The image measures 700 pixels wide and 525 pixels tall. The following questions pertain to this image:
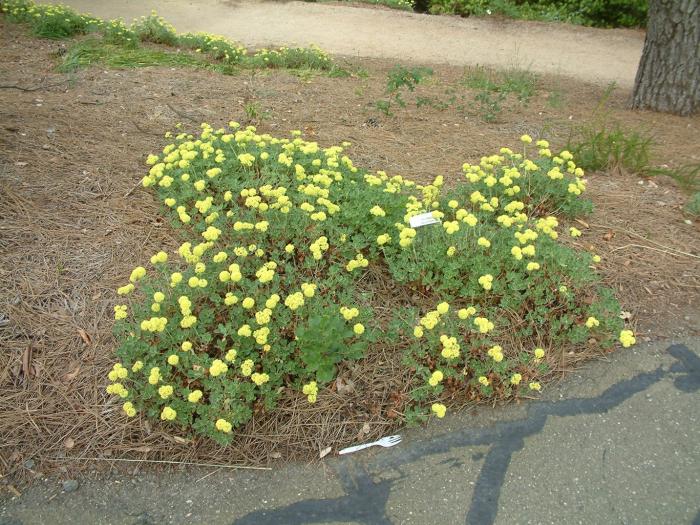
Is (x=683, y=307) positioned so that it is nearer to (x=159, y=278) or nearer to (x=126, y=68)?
(x=159, y=278)

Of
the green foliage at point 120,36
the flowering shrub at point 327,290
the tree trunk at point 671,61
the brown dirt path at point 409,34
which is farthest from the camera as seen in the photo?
the brown dirt path at point 409,34

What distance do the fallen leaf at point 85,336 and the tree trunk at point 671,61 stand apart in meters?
5.93

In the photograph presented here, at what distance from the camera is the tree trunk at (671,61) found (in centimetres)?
573

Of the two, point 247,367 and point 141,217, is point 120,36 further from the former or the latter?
point 247,367

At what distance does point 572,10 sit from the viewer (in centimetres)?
1238

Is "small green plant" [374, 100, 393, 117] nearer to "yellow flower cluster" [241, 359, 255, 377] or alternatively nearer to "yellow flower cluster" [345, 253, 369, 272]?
"yellow flower cluster" [345, 253, 369, 272]

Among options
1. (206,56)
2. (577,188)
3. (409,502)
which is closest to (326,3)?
(206,56)

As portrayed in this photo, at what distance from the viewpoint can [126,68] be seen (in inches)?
257

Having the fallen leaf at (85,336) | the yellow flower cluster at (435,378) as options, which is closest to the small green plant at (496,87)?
the yellow flower cluster at (435,378)

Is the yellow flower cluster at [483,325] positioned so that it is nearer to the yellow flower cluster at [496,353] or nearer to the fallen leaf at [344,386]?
the yellow flower cluster at [496,353]

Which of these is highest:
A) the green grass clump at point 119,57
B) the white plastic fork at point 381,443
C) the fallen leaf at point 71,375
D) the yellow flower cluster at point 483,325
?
the green grass clump at point 119,57

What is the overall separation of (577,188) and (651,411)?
1598mm

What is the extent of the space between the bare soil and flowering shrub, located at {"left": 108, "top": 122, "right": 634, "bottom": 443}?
0.18 meters

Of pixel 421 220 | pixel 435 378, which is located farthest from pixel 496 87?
pixel 435 378
